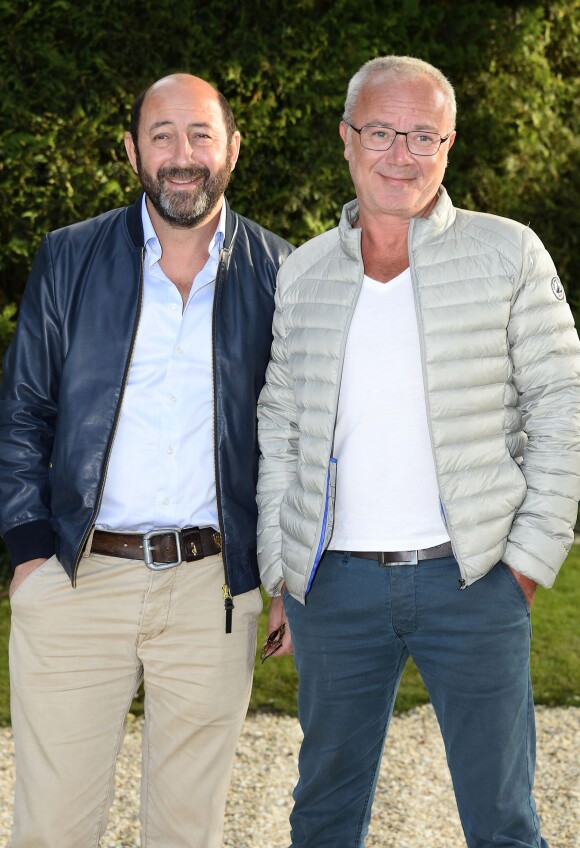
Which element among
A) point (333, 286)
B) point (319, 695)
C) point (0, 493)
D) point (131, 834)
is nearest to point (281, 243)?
Answer: point (333, 286)

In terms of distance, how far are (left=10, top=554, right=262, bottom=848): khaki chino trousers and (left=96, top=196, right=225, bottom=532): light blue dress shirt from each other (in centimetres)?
16

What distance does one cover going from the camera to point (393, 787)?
432 cm

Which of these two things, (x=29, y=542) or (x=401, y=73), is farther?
(x=29, y=542)

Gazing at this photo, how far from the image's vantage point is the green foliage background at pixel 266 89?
5684mm

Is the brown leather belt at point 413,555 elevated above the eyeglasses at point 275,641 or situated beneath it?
elevated above

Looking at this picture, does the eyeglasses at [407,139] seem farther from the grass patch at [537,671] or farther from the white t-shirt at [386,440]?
the grass patch at [537,671]

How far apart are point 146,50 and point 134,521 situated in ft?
12.4

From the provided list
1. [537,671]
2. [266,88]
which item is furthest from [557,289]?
[266,88]

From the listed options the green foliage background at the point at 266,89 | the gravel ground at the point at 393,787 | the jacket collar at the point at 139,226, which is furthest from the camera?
the green foliage background at the point at 266,89

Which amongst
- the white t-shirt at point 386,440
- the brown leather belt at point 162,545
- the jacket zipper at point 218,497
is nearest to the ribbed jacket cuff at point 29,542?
the brown leather belt at point 162,545

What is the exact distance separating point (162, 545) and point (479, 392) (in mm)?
943

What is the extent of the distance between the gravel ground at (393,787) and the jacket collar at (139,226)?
2.23 m

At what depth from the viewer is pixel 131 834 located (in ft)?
13.1

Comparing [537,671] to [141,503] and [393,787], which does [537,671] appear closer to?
[393,787]
